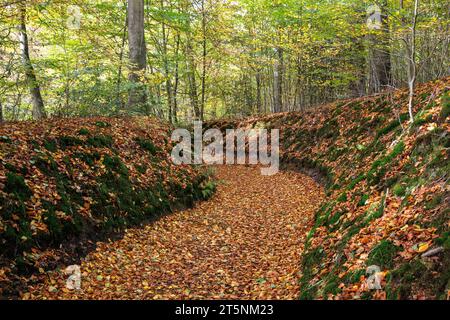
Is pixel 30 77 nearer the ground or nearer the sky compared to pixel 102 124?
nearer the sky

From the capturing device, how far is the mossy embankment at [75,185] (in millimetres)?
4754

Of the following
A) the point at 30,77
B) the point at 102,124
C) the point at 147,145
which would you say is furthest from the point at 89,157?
the point at 30,77

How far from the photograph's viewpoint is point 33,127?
283 inches

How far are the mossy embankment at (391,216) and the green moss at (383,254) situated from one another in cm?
1

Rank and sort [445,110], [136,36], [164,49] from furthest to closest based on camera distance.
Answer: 1. [164,49]
2. [136,36]
3. [445,110]

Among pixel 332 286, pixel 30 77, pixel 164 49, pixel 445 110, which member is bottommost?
pixel 332 286

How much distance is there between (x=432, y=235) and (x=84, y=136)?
280 inches

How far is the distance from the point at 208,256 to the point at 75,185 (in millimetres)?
2893

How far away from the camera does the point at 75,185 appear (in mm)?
6328

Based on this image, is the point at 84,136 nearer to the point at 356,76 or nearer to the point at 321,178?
the point at 321,178

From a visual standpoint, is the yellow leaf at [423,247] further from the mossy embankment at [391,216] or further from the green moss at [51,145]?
the green moss at [51,145]

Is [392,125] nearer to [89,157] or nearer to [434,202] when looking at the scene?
[434,202]

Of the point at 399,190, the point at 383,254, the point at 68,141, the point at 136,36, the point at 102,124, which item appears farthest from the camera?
the point at 136,36

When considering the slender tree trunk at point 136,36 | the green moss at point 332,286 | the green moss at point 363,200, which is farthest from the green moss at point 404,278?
the slender tree trunk at point 136,36
